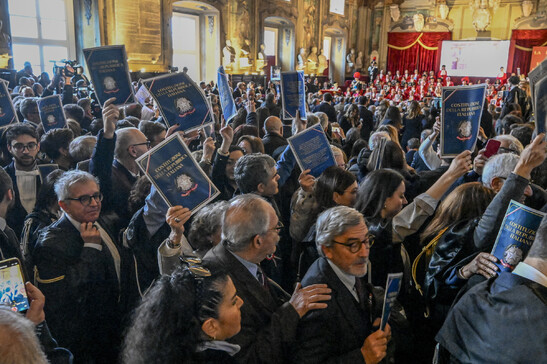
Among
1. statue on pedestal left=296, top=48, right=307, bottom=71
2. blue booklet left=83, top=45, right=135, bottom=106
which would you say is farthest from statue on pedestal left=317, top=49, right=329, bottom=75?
blue booklet left=83, top=45, right=135, bottom=106

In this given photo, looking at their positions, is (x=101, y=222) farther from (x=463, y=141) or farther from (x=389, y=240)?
(x=463, y=141)

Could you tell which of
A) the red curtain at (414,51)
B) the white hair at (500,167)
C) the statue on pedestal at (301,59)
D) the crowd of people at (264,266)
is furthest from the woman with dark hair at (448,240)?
the red curtain at (414,51)

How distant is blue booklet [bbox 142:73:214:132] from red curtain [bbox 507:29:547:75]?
70.9ft

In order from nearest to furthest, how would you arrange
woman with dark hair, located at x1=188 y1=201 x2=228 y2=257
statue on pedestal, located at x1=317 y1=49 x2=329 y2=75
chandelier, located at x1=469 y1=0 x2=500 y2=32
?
woman with dark hair, located at x1=188 y1=201 x2=228 y2=257
statue on pedestal, located at x1=317 y1=49 x2=329 y2=75
chandelier, located at x1=469 y1=0 x2=500 y2=32

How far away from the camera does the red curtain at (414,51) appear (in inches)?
907

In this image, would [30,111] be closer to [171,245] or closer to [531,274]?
[171,245]

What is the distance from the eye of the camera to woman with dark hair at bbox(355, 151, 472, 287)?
2320 millimetres

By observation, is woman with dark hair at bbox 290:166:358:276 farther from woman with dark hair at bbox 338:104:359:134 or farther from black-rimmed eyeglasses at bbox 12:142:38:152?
woman with dark hair at bbox 338:104:359:134

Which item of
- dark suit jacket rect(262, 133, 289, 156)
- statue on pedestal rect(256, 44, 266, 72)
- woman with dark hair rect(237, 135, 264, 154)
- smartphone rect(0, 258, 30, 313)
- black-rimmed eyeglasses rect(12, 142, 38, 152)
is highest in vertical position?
statue on pedestal rect(256, 44, 266, 72)

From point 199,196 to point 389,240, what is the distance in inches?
39.7

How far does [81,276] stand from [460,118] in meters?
2.40

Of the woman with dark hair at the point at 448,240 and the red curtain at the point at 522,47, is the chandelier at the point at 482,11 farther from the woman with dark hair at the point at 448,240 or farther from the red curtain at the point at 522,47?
the woman with dark hair at the point at 448,240

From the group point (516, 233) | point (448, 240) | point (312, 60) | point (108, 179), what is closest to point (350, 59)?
point (312, 60)

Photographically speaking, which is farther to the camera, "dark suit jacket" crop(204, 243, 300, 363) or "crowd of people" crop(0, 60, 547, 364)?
"dark suit jacket" crop(204, 243, 300, 363)
